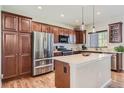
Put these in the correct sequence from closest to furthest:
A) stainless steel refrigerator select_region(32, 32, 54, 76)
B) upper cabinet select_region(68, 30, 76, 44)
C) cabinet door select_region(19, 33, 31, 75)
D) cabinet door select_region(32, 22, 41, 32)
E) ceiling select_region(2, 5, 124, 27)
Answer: ceiling select_region(2, 5, 124, 27), cabinet door select_region(19, 33, 31, 75), stainless steel refrigerator select_region(32, 32, 54, 76), cabinet door select_region(32, 22, 41, 32), upper cabinet select_region(68, 30, 76, 44)

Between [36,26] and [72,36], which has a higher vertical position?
[36,26]

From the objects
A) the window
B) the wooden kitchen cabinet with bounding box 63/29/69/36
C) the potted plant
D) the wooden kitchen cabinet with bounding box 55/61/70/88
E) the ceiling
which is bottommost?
the wooden kitchen cabinet with bounding box 55/61/70/88

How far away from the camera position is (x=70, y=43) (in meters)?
6.79

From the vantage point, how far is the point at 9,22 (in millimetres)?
3740

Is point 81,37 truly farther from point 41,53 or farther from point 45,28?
point 41,53

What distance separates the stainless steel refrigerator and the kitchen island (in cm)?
161

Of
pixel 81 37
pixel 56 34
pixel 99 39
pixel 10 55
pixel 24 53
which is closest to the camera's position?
pixel 10 55

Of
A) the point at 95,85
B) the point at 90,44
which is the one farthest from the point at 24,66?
the point at 90,44

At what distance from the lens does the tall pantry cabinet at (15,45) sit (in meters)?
3.62

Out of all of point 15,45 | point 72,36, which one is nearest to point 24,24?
point 15,45

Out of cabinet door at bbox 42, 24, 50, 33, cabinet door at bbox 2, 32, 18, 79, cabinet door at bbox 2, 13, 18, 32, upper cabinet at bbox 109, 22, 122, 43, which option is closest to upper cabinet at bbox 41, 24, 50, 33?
cabinet door at bbox 42, 24, 50, 33

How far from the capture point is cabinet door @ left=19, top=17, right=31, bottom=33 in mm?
4043

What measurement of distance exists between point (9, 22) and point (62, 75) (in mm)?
2533

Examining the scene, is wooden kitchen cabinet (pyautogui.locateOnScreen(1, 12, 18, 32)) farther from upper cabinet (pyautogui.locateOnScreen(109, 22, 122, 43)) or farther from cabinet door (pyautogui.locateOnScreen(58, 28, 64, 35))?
upper cabinet (pyautogui.locateOnScreen(109, 22, 122, 43))
